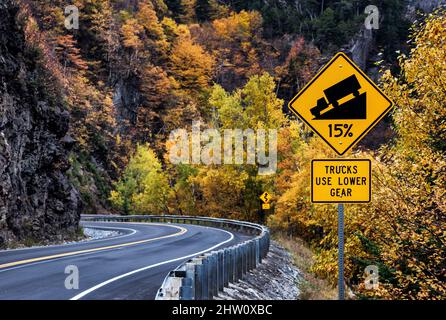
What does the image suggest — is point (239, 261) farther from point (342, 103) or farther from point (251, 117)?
point (251, 117)

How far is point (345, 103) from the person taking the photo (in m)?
6.34

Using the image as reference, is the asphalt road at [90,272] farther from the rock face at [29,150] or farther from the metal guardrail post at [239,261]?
the rock face at [29,150]

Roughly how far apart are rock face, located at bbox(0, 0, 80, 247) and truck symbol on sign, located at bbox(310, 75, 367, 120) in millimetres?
15454

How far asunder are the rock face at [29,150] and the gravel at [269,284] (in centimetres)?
1012

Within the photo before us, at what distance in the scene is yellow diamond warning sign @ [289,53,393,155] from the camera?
6.29 m

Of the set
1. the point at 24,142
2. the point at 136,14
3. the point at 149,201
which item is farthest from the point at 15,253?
the point at 136,14

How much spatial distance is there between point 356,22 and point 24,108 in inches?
3518

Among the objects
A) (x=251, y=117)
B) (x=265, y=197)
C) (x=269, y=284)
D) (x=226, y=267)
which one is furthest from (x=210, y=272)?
(x=251, y=117)

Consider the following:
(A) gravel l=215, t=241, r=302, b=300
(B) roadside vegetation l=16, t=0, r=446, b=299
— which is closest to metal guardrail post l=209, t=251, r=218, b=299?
(A) gravel l=215, t=241, r=302, b=300

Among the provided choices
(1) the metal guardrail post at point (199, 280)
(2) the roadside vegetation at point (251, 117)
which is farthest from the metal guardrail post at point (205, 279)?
(2) the roadside vegetation at point (251, 117)

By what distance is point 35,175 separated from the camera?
22.6 m

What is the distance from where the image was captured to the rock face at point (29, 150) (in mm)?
19625

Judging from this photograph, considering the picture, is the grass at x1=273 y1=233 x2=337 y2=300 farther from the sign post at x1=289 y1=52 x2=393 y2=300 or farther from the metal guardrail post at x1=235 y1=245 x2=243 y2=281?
the sign post at x1=289 y1=52 x2=393 y2=300

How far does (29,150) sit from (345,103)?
18874mm
